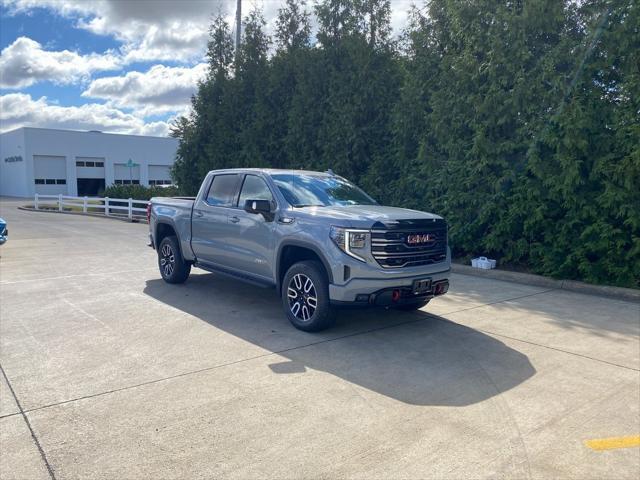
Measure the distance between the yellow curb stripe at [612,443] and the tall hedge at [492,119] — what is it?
210 inches

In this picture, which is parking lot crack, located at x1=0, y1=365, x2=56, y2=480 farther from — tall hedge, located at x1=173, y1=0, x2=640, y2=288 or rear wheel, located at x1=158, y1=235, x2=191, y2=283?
tall hedge, located at x1=173, y1=0, x2=640, y2=288

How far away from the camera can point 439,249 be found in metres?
6.27

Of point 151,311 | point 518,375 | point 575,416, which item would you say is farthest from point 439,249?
point 151,311

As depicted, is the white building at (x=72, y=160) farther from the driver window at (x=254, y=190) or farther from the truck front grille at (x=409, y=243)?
the truck front grille at (x=409, y=243)

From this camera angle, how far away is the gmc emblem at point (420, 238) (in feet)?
19.1

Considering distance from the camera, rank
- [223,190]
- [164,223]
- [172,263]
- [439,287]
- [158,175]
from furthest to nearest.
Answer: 1. [158,175]
2. [164,223]
3. [172,263]
4. [223,190]
5. [439,287]

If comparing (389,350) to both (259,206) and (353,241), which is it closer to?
(353,241)

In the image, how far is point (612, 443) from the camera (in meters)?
3.64

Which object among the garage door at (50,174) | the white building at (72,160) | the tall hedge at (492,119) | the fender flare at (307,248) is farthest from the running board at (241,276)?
the garage door at (50,174)

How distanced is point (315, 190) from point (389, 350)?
2486mm

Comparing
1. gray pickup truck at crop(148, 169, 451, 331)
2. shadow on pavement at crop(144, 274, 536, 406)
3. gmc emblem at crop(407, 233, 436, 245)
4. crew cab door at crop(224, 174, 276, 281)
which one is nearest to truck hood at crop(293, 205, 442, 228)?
gray pickup truck at crop(148, 169, 451, 331)

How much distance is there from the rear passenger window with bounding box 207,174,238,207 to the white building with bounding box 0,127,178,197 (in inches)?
1637

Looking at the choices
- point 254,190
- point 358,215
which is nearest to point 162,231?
point 254,190

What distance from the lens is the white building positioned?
1909 inches
